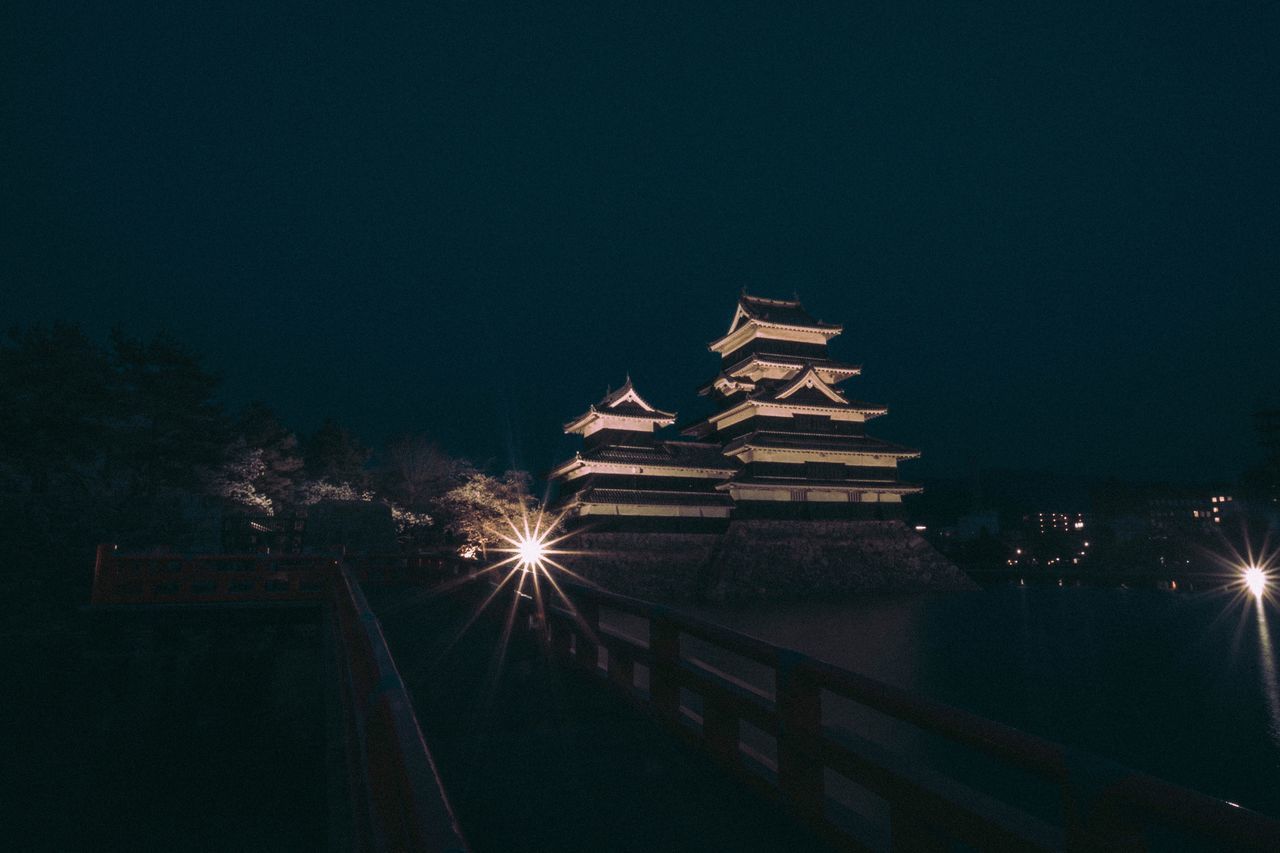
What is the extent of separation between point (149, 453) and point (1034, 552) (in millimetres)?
60496

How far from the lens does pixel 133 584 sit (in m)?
13.5

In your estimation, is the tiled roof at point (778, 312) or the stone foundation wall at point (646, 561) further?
the tiled roof at point (778, 312)

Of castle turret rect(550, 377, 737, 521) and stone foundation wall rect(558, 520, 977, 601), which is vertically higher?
castle turret rect(550, 377, 737, 521)

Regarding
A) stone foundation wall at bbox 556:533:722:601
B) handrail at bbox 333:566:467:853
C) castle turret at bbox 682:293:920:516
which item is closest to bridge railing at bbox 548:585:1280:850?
handrail at bbox 333:566:467:853

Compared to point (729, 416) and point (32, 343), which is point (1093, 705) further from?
point (32, 343)

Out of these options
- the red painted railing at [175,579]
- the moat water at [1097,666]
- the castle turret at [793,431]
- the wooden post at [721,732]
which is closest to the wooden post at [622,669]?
the wooden post at [721,732]

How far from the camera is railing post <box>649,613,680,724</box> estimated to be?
487cm

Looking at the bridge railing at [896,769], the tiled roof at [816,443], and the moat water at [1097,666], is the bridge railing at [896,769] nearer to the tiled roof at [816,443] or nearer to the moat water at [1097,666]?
the moat water at [1097,666]

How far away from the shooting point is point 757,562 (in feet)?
93.2

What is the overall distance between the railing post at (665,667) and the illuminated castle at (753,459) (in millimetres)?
23192

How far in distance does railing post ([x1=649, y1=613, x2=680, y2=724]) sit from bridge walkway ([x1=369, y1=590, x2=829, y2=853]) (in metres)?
0.17

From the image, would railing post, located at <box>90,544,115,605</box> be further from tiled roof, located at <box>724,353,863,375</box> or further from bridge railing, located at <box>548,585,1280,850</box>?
tiled roof, located at <box>724,353,863,375</box>

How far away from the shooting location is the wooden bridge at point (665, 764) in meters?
1.88

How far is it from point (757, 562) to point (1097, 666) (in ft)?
44.6
